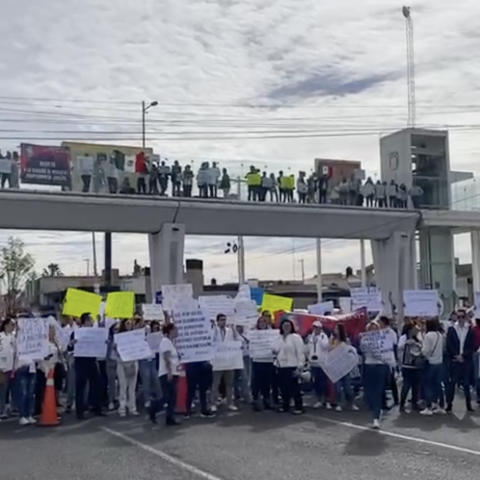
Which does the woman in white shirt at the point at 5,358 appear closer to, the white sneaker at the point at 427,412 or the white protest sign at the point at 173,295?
the white protest sign at the point at 173,295

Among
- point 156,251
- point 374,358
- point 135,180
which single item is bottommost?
point 374,358

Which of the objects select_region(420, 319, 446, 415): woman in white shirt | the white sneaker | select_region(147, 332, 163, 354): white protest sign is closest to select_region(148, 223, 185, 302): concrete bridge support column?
select_region(147, 332, 163, 354): white protest sign

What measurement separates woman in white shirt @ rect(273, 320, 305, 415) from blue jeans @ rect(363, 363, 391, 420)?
69.0 inches

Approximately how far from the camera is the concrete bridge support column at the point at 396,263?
1581 inches

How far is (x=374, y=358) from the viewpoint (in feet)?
47.2

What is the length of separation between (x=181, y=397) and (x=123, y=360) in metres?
1.34

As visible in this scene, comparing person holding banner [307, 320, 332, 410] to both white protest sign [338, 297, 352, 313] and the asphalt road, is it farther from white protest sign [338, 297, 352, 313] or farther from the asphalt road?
white protest sign [338, 297, 352, 313]

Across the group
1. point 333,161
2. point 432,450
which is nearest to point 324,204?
point 333,161

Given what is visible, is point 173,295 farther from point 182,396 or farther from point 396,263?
point 396,263

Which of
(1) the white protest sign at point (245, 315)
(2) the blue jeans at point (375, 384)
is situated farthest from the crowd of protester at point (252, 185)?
(2) the blue jeans at point (375, 384)

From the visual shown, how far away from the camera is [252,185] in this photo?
36250 millimetres

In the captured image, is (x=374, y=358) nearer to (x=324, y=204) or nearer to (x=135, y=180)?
(x=135, y=180)

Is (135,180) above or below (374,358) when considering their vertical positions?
above

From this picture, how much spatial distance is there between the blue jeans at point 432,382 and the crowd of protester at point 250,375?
2 cm
